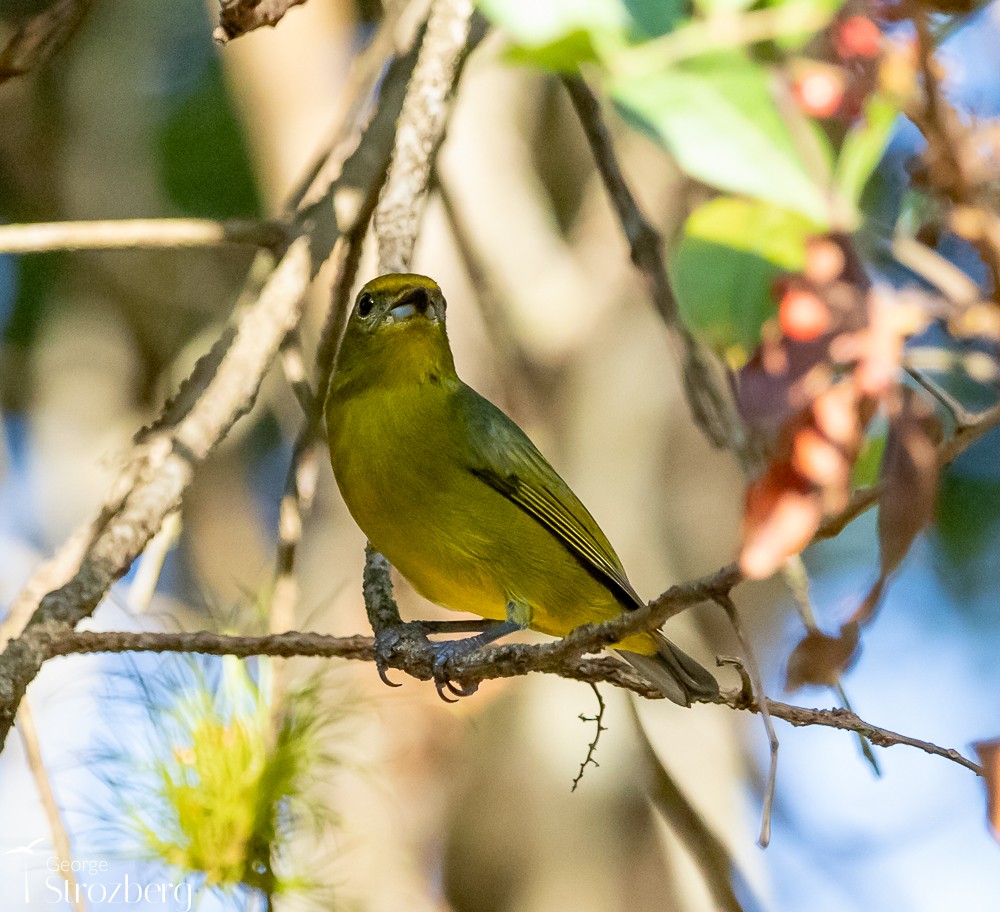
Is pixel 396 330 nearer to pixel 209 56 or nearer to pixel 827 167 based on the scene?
pixel 827 167

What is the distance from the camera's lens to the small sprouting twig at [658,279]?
8.60 feet

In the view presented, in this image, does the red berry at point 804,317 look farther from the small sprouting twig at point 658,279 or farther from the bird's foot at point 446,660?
the bird's foot at point 446,660

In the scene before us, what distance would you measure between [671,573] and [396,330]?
140 cm

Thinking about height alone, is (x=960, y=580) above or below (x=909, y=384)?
below

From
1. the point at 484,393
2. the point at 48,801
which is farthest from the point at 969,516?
the point at 48,801

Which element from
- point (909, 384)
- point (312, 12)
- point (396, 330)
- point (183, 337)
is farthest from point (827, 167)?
point (183, 337)

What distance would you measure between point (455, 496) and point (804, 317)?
1846 mm

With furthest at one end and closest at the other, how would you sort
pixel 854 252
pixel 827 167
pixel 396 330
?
pixel 396 330 < pixel 827 167 < pixel 854 252

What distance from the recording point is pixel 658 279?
285cm

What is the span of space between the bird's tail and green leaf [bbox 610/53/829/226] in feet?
4.72

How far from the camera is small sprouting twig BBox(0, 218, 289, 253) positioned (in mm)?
2475

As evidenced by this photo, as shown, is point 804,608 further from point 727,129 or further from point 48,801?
point 48,801

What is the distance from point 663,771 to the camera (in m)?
3.73

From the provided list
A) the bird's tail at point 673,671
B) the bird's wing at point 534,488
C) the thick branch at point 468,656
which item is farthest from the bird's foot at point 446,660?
the bird's wing at point 534,488
